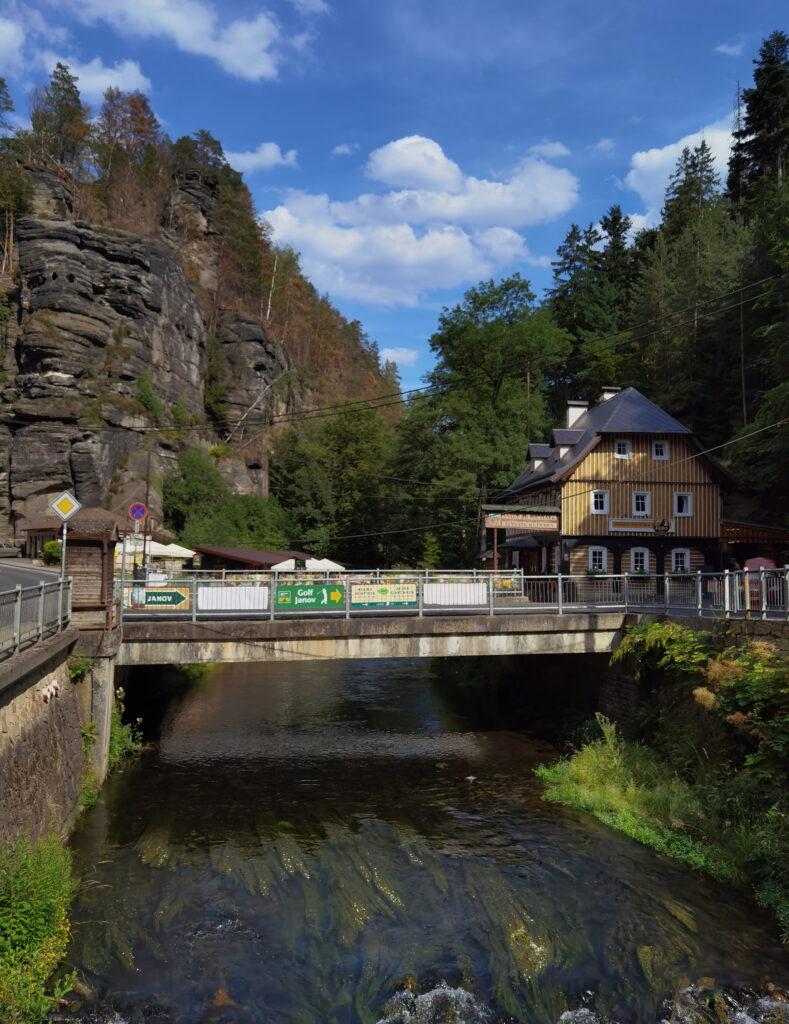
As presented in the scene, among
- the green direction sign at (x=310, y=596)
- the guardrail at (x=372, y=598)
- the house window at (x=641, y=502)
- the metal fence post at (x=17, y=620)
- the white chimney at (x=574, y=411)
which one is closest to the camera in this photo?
the metal fence post at (x=17, y=620)

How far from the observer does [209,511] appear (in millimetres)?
50406

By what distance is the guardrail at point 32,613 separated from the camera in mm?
10039

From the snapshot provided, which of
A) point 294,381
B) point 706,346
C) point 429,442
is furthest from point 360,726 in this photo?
point 294,381

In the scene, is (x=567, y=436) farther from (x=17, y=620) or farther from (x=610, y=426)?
(x=17, y=620)

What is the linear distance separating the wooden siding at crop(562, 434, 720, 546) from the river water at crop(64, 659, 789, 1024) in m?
18.6

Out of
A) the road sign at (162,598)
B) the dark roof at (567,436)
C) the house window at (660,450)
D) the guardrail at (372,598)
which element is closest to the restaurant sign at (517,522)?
the guardrail at (372,598)

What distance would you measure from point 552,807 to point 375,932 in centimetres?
629

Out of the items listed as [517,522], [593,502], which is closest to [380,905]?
[517,522]

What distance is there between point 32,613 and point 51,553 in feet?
96.8

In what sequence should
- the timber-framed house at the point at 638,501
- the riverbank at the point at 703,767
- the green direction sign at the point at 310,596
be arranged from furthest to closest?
the timber-framed house at the point at 638,501
the green direction sign at the point at 310,596
the riverbank at the point at 703,767

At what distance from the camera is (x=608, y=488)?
34531 millimetres

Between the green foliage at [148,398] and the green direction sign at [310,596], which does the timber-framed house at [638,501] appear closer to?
the green direction sign at [310,596]

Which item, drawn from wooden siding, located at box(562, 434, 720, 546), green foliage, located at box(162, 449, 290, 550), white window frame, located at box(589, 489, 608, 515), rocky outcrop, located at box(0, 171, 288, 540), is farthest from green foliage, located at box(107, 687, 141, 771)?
green foliage, located at box(162, 449, 290, 550)

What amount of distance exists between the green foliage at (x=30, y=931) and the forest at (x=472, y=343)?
29648 mm
